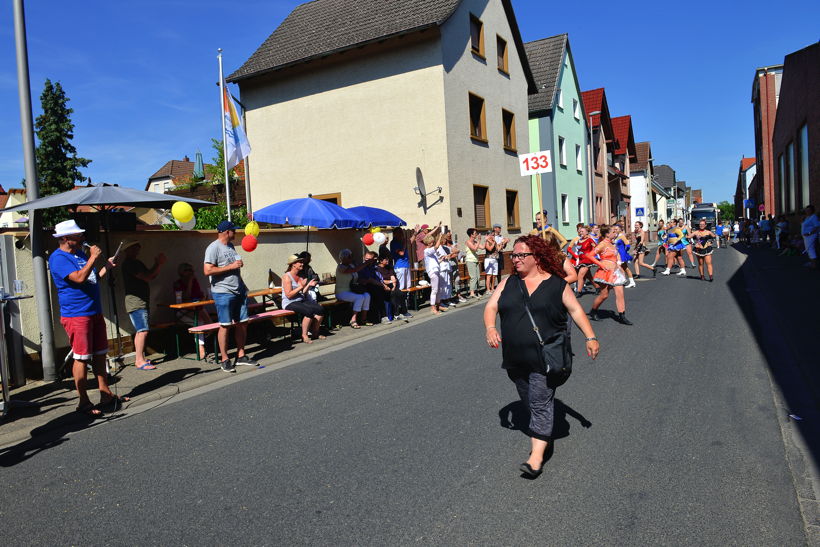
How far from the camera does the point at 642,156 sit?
59688 millimetres

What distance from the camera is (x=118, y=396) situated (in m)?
6.64

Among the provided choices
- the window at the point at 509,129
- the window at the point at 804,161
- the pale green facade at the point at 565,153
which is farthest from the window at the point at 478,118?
the window at the point at 804,161

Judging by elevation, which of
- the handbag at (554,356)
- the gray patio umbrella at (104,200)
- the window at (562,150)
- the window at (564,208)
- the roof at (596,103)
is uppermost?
the roof at (596,103)

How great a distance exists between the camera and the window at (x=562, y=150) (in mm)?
28758

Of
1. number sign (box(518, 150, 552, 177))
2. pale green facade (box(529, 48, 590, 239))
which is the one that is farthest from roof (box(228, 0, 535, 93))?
number sign (box(518, 150, 552, 177))

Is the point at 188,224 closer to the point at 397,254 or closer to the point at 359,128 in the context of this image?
the point at 397,254

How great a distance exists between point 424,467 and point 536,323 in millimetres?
1263

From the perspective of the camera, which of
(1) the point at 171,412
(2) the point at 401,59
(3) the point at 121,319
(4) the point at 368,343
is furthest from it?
(2) the point at 401,59

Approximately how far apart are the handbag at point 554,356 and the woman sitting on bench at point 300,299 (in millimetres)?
6308

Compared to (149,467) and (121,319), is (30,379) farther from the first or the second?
(149,467)

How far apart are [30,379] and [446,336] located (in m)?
5.69

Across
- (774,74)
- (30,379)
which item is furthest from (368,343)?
(774,74)

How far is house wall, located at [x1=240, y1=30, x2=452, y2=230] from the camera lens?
708 inches

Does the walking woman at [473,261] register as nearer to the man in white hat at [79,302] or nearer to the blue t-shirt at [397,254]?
the blue t-shirt at [397,254]
